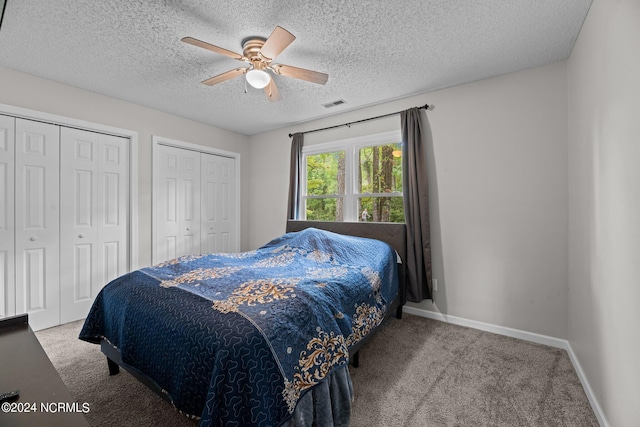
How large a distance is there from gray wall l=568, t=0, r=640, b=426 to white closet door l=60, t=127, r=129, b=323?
170 inches

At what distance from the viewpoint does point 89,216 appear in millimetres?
3051

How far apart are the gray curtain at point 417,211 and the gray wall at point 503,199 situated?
0.43 feet

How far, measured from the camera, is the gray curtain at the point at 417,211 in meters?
2.91

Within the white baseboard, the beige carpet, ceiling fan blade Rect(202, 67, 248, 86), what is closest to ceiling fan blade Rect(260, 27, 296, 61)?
ceiling fan blade Rect(202, 67, 248, 86)

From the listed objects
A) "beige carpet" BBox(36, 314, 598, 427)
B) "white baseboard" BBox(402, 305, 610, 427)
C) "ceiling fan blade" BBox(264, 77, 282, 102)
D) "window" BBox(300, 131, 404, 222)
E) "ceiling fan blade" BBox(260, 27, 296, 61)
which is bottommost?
"beige carpet" BBox(36, 314, 598, 427)

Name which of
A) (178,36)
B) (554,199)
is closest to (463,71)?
(554,199)

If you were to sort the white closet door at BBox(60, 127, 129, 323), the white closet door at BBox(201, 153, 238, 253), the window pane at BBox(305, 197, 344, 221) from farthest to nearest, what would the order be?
1. the white closet door at BBox(201, 153, 238, 253)
2. the window pane at BBox(305, 197, 344, 221)
3. the white closet door at BBox(60, 127, 129, 323)

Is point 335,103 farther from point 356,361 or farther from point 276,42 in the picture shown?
point 356,361

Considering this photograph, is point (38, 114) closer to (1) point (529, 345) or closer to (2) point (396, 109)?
(2) point (396, 109)

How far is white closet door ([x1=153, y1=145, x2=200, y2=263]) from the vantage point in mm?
3631

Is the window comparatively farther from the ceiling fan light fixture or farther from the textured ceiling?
the ceiling fan light fixture

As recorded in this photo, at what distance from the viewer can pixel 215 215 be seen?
432 centimetres

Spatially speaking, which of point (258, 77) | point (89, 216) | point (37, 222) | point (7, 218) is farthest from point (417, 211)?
point (7, 218)

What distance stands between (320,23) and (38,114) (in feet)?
9.47
